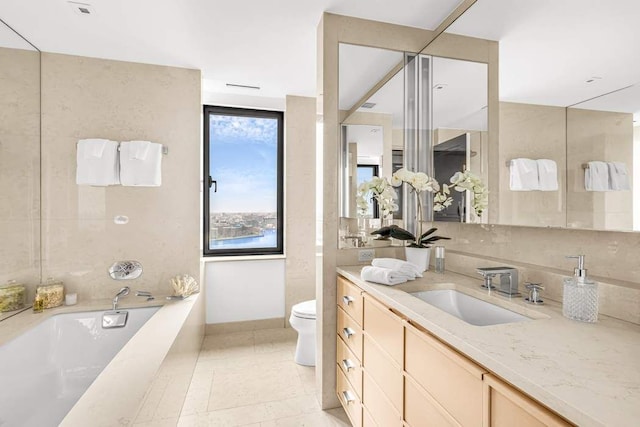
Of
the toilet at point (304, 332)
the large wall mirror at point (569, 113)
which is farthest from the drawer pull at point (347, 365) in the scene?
the large wall mirror at point (569, 113)

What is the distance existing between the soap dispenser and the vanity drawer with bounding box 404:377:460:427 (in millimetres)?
542

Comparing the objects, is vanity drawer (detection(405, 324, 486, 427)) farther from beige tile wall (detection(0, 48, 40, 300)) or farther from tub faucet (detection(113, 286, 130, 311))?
beige tile wall (detection(0, 48, 40, 300))

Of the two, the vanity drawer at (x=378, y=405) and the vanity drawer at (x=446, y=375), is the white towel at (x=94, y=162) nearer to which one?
the vanity drawer at (x=378, y=405)

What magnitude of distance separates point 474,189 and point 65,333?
2.82 metres

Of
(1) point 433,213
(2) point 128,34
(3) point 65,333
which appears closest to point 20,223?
(3) point 65,333

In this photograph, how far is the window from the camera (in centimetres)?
322

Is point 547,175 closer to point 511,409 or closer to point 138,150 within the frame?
point 511,409

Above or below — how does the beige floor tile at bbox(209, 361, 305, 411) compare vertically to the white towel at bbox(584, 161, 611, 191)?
below

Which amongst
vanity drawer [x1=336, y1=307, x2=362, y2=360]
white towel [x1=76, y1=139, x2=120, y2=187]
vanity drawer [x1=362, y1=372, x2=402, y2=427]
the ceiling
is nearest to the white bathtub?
white towel [x1=76, y1=139, x2=120, y2=187]

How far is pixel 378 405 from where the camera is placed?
135cm

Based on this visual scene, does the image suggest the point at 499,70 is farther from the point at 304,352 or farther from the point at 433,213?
the point at 304,352

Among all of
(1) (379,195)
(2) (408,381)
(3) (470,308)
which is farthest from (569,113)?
(2) (408,381)

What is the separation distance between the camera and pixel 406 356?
3.72 feet

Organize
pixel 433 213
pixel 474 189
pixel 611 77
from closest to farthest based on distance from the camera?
1. pixel 611 77
2. pixel 474 189
3. pixel 433 213
